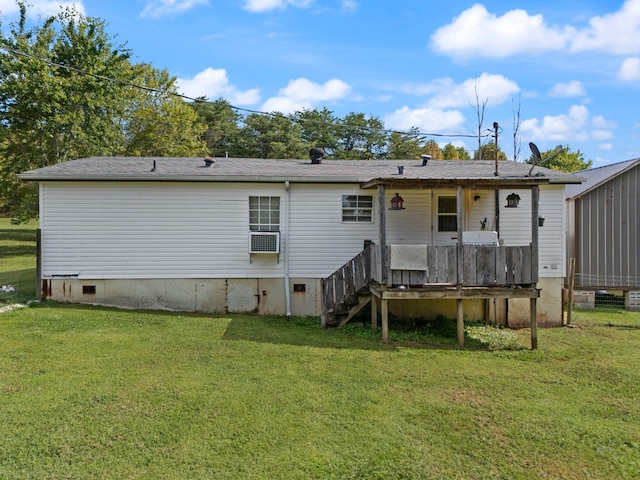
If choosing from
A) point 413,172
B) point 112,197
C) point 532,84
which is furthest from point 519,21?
point 112,197

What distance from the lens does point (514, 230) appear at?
10039 mm

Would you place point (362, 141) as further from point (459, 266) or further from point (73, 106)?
point (459, 266)

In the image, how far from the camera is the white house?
9.45 meters

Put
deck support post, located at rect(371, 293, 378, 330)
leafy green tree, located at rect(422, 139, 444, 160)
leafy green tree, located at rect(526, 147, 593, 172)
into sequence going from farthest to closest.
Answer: leafy green tree, located at rect(422, 139, 444, 160) < leafy green tree, located at rect(526, 147, 593, 172) < deck support post, located at rect(371, 293, 378, 330)

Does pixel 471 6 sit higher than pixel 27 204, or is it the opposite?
pixel 471 6

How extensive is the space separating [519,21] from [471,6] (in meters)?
1.49

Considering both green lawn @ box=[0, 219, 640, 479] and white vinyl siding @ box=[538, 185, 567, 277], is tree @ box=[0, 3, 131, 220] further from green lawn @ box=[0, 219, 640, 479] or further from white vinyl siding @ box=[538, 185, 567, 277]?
white vinyl siding @ box=[538, 185, 567, 277]

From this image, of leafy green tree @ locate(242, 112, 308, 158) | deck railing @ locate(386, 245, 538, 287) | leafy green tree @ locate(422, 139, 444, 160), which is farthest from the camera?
leafy green tree @ locate(422, 139, 444, 160)

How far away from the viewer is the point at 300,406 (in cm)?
482

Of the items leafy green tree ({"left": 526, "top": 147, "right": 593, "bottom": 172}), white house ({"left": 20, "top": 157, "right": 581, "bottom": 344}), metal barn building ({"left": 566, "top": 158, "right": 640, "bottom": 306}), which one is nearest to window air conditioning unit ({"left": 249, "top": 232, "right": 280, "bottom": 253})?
white house ({"left": 20, "top": 157, "right": 581, "bottom": 344})

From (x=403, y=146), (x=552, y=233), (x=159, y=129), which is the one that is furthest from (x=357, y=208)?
(x=403, y=146)

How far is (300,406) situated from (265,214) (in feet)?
18.8

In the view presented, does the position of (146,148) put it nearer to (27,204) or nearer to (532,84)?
(27,204)

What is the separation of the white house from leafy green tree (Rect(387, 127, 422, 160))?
935 inches
